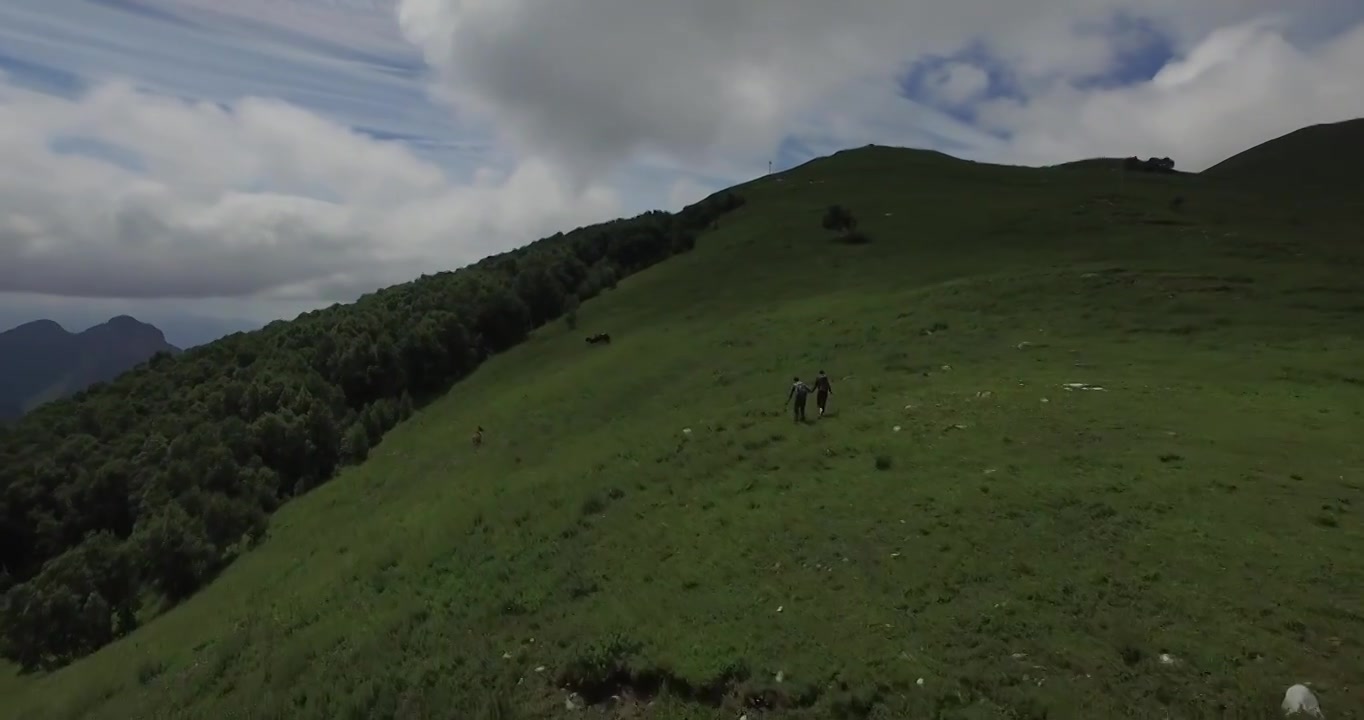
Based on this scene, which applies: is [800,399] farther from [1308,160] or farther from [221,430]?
[1308,160]

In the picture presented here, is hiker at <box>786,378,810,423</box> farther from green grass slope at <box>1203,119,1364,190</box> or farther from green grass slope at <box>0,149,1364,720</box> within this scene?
green grass slope at <box>1203,119,1364,190</box>

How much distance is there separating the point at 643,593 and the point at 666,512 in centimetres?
529

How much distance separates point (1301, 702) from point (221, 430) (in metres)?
77.6

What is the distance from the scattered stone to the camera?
11.7m

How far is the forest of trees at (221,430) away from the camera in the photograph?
1961 inches

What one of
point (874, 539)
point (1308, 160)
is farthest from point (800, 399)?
point (1308, 160)

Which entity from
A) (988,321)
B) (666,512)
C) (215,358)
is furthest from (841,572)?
(215,358)

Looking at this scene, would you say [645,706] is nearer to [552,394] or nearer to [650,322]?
[552,394]

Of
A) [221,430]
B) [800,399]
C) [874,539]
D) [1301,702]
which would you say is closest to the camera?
[1301,702]

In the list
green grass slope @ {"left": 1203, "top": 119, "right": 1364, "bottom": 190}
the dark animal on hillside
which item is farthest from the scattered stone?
green grass slope @ {"left": 1203, "top": 119, "right": 1364, "bottom": 190}

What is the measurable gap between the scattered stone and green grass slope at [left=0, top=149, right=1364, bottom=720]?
183 millimetres

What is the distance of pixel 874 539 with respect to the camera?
19312mm

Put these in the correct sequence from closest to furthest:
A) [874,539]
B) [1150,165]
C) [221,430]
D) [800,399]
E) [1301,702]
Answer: [1301,702] < [874,539] < [800,399] < [221,430] < [1150,165]

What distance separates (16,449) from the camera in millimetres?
88938
